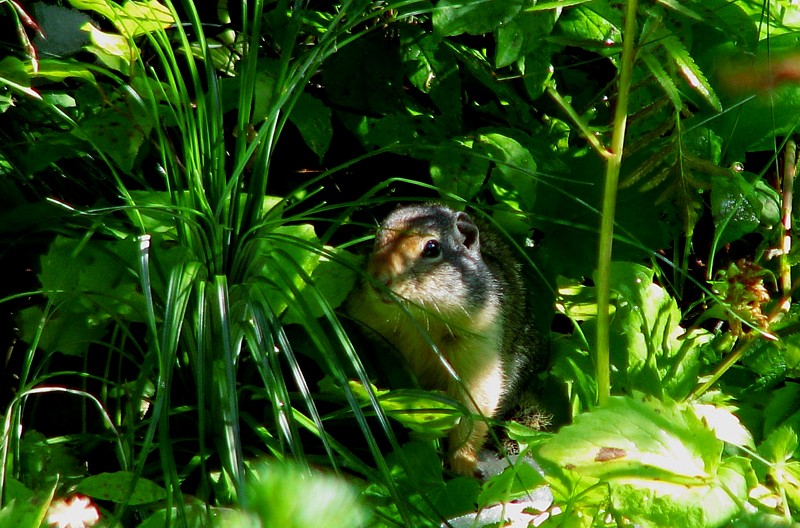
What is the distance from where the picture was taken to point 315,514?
0.44 m

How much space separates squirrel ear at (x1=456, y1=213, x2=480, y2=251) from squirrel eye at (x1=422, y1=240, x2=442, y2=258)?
0.18 metres

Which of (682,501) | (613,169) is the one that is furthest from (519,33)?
(682,501)

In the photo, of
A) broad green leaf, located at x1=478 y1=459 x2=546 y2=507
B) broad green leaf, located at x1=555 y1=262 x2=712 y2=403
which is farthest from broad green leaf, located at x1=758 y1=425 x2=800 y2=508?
broad green leaf, located at x1=555 y1=262 x2=712 y2=403

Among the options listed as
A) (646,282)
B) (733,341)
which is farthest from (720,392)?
(646,282)

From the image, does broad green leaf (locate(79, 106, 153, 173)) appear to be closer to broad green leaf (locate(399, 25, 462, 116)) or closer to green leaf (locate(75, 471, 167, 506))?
green leaf (locate(75, 471, 167, 506))

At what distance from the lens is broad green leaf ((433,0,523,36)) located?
77.3 inches

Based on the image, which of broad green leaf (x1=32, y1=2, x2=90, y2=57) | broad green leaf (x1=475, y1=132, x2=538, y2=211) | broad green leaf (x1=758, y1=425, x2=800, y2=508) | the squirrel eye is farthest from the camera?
broad green leaf (x1=32, y1=2, x2=90, y2=57)


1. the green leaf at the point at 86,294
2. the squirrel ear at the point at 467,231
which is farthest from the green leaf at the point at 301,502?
the squirrel ear at the point at 467,231

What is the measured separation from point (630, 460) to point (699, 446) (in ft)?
0.46

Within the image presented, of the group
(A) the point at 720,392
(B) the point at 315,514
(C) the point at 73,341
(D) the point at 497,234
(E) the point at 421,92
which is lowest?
(A) the point at 720,392

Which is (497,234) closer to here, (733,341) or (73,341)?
(733,341)

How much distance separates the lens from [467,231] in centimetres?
312

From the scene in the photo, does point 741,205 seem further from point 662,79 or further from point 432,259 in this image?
point 662,79

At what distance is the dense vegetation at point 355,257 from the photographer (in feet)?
5.71
